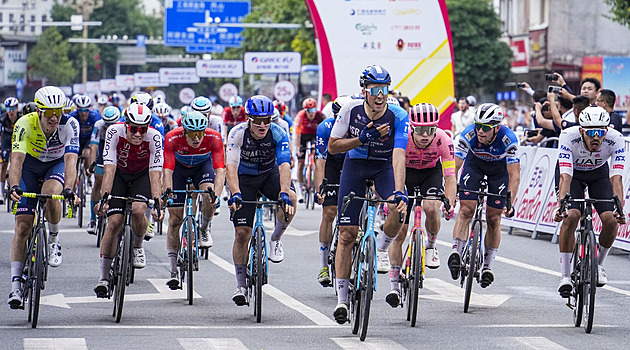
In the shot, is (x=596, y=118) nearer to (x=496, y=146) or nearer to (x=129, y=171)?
(x=496, y=146)

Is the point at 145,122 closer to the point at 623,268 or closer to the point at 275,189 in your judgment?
the point at 275,189

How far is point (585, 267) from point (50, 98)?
4.74 m

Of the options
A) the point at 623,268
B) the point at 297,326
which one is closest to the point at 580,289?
the point at 297,326

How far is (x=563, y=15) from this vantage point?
214 feet

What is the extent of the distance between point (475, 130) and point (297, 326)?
297cm

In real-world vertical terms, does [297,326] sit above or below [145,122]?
below

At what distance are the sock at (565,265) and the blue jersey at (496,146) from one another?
1354 millimetres

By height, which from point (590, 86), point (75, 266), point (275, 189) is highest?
point (590, 86)

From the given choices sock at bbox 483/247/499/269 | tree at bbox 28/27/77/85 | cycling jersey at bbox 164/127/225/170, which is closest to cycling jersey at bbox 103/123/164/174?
cycling jersey at bbox 164/127/225/170

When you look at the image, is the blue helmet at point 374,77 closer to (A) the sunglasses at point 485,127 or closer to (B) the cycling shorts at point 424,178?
(B) the cycling shorts at point 424,178

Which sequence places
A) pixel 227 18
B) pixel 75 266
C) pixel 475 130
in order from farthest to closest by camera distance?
pixel 227 18 < pixel 75 266 < pixel 475 130

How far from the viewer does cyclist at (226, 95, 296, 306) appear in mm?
11781

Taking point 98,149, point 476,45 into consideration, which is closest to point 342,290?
point 98,149

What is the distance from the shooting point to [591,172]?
11961mm
